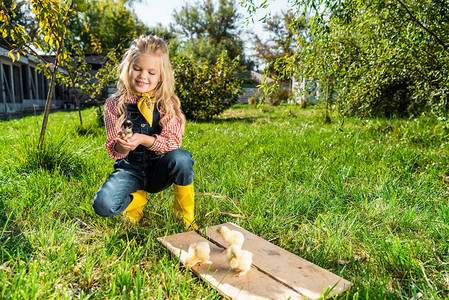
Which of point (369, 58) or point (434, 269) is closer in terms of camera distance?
point (434, 269)

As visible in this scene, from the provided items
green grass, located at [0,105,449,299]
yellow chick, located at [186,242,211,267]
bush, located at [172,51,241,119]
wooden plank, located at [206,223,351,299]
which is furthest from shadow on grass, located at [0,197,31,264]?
bush, located at [172,51,241,119]

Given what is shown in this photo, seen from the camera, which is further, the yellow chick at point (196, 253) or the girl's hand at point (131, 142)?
the girl's hand at point (131, 142)

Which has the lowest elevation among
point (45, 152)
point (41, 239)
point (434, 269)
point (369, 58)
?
point (434, 269)

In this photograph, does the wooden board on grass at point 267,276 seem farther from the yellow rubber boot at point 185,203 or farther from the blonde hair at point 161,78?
the blonde hair at point 161,78

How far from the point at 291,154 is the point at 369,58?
1258 mm

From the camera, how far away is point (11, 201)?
2227 millimetres

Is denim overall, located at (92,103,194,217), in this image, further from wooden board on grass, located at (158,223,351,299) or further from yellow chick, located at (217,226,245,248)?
yellow chick, located at (217,226,245,248)

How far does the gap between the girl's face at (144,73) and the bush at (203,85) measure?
19.9 feet

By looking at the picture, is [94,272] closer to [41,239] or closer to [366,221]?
[41,239]

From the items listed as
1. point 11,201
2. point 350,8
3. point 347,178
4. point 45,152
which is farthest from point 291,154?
point 11,201

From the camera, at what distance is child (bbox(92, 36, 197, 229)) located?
6.90 ft

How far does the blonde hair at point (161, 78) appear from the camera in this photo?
2.11 meters

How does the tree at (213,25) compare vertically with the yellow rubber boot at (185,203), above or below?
above

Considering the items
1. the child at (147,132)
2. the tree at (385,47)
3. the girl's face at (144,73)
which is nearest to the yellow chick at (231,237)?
the child at (147,132)
